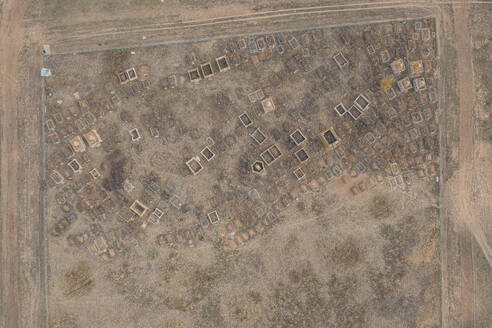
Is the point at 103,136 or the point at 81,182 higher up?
the point at 103,136

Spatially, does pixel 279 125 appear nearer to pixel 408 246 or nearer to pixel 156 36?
pixel 156 36

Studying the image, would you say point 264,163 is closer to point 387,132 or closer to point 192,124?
point 192,124

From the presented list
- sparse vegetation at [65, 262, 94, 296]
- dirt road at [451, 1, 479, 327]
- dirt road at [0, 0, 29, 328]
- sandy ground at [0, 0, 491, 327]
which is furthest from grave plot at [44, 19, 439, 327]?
dirt road at [0, 0, 29, 328]

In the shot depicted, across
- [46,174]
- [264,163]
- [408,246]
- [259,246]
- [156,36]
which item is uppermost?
[156,36]

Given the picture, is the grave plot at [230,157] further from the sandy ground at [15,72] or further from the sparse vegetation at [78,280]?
the sandy ground at [15,72]

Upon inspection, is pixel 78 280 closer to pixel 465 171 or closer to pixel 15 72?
pixel 15 72

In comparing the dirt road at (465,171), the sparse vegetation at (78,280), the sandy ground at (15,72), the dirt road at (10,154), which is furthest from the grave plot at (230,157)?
the dirt road at (10,154)

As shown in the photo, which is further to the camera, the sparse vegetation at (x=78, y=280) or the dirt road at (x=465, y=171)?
the dirt road at (x=465, y=171)

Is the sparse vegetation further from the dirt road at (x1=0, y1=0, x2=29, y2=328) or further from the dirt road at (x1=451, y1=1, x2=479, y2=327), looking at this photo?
the dirt road at (x1=451, y1=1, x2=479, y2=327)

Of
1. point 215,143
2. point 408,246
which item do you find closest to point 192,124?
point 215,143
